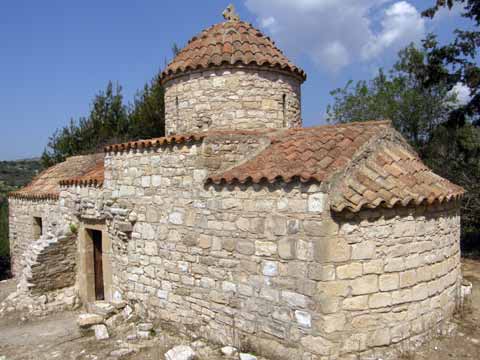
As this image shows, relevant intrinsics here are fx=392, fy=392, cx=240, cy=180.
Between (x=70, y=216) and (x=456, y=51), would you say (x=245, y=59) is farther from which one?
(x=456, y=51)

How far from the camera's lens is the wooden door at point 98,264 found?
8234 millimetres

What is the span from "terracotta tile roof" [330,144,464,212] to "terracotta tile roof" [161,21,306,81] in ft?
8.89

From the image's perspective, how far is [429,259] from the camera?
16.7ft

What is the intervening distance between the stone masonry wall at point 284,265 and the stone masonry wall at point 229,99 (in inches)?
45.2

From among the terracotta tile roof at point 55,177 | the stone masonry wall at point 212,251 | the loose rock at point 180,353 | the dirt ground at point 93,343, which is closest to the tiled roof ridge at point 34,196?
the terracotta tile roof at point 55,177

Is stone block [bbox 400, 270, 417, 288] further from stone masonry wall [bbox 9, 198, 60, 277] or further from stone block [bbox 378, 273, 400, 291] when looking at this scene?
stone masonry wall [bbox 9, 198, 60, 277]

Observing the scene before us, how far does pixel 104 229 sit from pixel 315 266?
4.51 m

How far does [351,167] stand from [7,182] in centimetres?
4416

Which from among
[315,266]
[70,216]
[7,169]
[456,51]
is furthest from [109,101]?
[7,169]

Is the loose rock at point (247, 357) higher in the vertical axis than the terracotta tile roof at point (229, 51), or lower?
lower

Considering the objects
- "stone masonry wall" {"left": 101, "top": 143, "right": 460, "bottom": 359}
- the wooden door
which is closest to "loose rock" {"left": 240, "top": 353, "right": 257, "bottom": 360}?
"stone masonry wall" {"left": 101, "top": 143, "right": 460, "bottom": 359}

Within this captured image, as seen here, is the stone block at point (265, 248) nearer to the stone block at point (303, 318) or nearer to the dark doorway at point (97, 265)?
the stone block at point (303, 318)

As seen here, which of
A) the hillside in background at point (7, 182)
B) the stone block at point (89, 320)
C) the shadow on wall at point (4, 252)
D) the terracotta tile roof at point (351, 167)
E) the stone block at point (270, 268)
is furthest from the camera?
the hillside in background at point (7, 182)

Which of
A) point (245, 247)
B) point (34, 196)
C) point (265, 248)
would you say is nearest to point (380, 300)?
point (265, 248)
